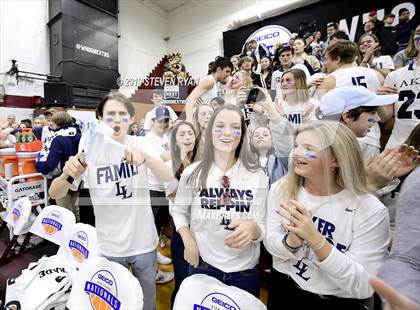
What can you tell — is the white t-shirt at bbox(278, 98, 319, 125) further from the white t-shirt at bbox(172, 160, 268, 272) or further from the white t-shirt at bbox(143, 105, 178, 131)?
the white t-shirt at bbox(143, 105, 178, 131)

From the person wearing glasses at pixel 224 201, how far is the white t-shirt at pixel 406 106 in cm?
74

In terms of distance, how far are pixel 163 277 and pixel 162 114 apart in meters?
1.20

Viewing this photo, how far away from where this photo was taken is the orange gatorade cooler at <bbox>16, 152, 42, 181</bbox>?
6.79 feet

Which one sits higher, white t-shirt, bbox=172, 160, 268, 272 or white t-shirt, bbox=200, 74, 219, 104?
white t-shirt, bbox=200, 74, 219, 104

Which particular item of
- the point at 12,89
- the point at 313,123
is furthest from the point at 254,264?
the point at 12,89

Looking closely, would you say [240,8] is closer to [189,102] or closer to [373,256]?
[189,102]

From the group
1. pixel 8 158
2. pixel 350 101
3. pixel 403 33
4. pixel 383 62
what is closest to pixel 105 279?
pixel 350 101

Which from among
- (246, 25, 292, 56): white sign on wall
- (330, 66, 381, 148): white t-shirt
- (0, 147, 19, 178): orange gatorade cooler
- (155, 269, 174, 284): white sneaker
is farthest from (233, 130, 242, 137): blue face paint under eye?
(246, 25, 292, 56): white sign on wall

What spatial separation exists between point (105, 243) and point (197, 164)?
0.46 m

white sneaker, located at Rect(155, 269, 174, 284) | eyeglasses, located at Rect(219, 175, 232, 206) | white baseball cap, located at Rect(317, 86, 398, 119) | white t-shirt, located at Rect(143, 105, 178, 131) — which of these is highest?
white baseball cap, located at Rect(317, 86, 398, 119)

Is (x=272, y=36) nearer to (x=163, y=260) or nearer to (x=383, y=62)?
(x=383, y=62)

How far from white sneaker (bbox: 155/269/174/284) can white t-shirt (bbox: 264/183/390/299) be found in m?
1.09

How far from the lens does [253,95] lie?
79 cm

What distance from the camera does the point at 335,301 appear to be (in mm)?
625
